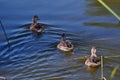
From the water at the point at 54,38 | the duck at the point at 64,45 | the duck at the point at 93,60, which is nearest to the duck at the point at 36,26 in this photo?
the water at the point at 54,38

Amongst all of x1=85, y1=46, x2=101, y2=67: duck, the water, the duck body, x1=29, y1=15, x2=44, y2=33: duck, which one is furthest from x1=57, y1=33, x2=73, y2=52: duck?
x1=29, y1=15, x2=44, y2=33: duck

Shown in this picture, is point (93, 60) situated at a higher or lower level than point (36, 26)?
lower

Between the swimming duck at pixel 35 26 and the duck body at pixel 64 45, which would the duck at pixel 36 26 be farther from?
the duck body at pixel 64 45

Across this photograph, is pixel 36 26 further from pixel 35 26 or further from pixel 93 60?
pixel 93 60

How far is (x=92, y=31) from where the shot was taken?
936cm

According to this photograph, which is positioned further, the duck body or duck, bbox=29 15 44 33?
duck, bbox=29 15 44 33

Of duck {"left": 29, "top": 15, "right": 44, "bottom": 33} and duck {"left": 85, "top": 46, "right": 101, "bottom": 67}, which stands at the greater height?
duck {"left": 29, "top": 15, "right": 44, "bottom": 33}

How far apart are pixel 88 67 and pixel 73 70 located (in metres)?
0.38

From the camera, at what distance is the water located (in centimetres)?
738

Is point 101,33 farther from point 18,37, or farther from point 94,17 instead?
point 18,37

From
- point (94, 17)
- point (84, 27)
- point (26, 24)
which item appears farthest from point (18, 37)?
point (94, 17)

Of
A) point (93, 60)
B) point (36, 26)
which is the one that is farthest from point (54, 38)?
point (93, 60)

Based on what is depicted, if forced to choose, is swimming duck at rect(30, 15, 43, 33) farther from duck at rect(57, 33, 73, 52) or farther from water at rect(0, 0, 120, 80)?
duck at rect(57, 33, 73, 52)

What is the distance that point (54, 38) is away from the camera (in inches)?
355
